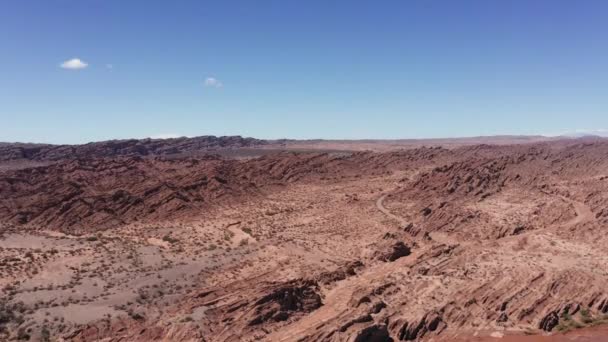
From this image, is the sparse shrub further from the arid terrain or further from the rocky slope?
the rocky slope

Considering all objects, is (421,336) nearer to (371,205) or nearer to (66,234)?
(371,205)

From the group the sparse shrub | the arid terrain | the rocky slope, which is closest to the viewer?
the arid terrain

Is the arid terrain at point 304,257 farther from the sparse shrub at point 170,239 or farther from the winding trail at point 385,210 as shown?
the winding trail at point 385,210

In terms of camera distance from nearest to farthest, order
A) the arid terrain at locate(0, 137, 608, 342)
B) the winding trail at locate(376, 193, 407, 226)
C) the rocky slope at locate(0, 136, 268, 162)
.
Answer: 1. the arid terrain at locate(0, 137, 608, 342)
2. the winding trail at locate(376, 193, 407, 226)
3. the rocky slope at locate(0, 136, 268, 162)

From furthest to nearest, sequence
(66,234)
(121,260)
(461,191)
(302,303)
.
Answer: (461,191) < (66,234) < (121,260) < (302,303)

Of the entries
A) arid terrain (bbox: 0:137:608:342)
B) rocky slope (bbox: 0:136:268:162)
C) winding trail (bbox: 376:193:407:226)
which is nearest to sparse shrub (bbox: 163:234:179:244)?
arid terrain (bbox: 0:137:608:342)

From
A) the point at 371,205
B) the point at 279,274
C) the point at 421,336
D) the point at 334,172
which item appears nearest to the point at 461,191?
the point at 371,205

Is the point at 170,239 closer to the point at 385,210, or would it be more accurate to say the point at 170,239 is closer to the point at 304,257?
the point at 304,257

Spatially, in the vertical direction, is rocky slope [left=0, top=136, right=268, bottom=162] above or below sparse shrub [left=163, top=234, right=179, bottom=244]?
above

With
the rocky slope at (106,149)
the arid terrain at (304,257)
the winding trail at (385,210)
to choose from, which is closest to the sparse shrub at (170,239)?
the arid terrain at (304,257)
